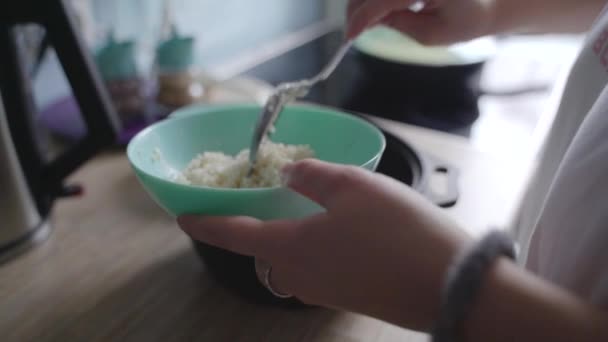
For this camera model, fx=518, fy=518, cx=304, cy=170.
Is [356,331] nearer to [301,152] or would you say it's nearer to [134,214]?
[301,152]

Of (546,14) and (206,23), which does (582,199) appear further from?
(206,23)

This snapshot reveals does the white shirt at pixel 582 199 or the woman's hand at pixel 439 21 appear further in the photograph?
the woman's hand at pixel 439 21

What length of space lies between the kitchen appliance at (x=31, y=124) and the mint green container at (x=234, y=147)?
7 cm

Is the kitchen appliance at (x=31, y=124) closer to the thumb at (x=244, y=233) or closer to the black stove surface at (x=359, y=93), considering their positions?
the thumb at (x=244, y=233)

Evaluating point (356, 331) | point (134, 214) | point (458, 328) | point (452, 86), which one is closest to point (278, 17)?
point (452, 86)

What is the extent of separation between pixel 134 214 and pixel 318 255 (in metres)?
0.33

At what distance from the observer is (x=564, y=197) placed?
0.34 m

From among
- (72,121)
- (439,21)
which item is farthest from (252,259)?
(72,121)

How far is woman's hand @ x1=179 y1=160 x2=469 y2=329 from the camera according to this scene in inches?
10.0

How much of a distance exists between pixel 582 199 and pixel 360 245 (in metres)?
0.16

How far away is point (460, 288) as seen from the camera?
0.23 meters

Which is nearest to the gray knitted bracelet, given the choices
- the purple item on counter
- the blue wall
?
the purple item on counter

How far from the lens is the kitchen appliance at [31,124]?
0.44m

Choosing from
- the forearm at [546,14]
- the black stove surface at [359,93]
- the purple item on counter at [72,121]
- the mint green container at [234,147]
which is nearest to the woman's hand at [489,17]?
the forearm at [546,14]
